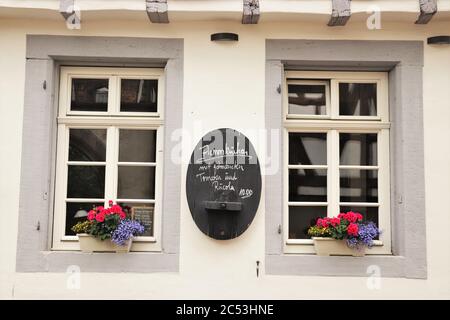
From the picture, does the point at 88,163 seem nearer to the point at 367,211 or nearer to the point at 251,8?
the point at 251,8

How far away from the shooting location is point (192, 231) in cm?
508

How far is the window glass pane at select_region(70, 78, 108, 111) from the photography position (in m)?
5.38

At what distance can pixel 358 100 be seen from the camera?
542 centimetres

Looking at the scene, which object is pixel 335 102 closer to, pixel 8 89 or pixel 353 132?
pixel 353 132

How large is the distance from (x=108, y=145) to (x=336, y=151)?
2.15 meters

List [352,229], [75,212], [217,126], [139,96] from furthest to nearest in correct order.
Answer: [139,96] < [75,212] < [217,126] < [352,229]

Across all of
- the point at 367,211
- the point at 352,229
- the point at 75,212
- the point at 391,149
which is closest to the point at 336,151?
the point at 391,149

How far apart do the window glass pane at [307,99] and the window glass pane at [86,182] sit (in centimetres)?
192

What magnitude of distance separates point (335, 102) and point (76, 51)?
97.5 inches

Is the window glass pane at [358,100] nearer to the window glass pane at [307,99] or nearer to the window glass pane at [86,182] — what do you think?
the window glass pane at [307,99]

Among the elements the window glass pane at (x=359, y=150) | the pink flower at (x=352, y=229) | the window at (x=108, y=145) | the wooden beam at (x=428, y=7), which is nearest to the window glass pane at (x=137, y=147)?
the window at (x=108, y=145)

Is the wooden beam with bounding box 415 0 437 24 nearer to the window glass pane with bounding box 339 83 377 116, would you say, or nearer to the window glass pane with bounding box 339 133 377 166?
the window glass pane with bounding box 339 83 377 116

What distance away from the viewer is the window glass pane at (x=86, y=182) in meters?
5.32
